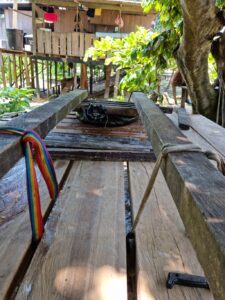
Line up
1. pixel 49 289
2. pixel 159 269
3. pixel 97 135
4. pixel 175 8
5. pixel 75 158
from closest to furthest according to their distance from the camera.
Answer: pixel 49 289, pixel 159 269, pixel 75 158, pixel 97 135, pixel 175 8

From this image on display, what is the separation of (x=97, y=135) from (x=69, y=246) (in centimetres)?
187

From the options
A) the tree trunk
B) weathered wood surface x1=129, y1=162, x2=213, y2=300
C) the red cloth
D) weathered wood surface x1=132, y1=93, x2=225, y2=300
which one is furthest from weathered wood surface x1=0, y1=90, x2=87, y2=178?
the red cloth

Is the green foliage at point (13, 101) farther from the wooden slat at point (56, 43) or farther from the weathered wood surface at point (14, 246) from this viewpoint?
the weathered wood surface at point (14, 246)

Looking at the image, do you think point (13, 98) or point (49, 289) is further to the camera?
point (13, 98)

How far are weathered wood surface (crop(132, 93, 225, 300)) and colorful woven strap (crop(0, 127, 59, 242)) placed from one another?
0.55m

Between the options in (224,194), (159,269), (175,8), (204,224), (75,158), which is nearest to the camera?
(204,224)

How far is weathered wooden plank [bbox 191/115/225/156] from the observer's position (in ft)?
9.04

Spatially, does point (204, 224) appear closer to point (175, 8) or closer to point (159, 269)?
point (159, 269)

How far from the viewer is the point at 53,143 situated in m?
2.68

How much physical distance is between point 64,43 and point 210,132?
8.78 metres

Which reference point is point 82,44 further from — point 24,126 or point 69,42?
point 24,126

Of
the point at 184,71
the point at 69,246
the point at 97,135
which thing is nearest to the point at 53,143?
the point at 97,135

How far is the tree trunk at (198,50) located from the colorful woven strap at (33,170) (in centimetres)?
326

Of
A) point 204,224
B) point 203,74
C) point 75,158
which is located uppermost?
point 203,74
